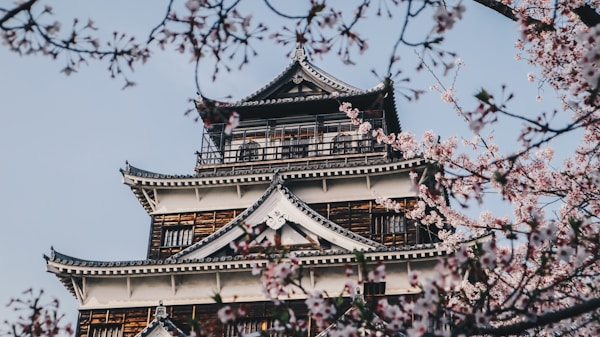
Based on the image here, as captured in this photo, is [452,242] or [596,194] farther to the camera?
[452,242]

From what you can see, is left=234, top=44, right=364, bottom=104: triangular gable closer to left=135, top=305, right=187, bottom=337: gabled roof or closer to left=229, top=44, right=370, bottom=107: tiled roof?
left=229, top=44, right=370, bottom=107: tiled roof

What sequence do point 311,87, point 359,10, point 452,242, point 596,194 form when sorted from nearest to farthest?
1. point 359,10
2. point 596,194
3. point 452,242
4. point 311,87

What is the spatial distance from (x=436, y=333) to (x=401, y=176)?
15552 mm

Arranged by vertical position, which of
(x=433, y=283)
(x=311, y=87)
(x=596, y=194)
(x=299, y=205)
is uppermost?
(x=311, y=87)

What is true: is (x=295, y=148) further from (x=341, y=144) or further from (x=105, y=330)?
(x=105, y=330)

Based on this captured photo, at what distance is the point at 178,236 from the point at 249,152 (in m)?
3.86

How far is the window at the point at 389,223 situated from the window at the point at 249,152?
4743mm

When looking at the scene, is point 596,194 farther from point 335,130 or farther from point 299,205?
point 335,130

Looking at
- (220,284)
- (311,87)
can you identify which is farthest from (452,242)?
(311,87)

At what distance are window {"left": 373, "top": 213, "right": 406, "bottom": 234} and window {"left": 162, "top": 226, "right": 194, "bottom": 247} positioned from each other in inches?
224

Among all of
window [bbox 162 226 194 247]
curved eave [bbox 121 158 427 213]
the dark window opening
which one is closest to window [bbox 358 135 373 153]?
curved eave [bbox 121 158 427 213]

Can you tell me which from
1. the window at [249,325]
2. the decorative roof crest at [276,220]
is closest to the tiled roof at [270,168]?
the decorative roof crest at [276,220]

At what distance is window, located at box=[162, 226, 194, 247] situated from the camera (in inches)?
843

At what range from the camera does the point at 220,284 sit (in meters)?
19.2
